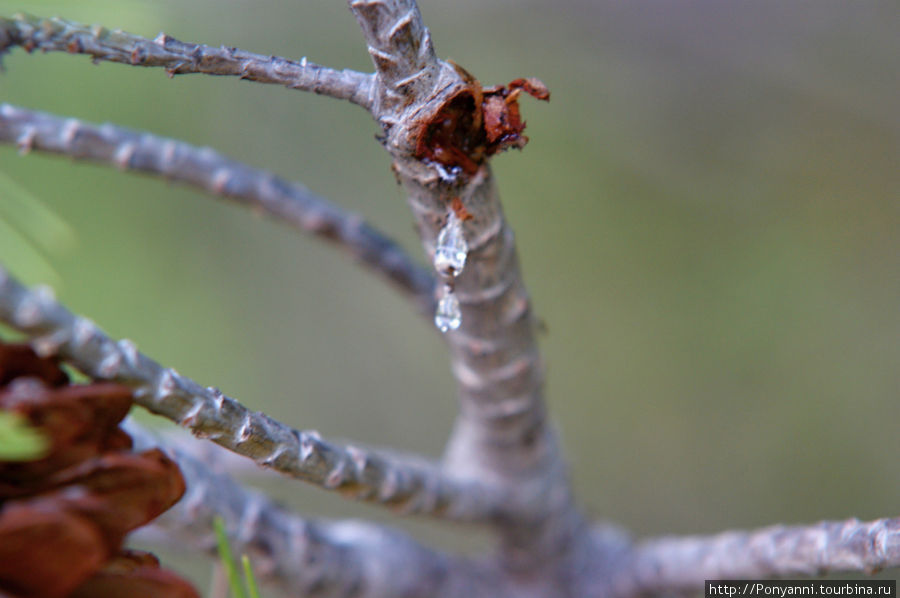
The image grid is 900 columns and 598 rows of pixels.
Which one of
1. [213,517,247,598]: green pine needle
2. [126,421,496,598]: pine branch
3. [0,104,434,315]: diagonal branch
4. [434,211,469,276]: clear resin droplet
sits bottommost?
[213,517,247,598]: green pine needle

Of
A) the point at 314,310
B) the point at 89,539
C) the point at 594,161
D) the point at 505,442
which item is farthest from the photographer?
the point at 314,310

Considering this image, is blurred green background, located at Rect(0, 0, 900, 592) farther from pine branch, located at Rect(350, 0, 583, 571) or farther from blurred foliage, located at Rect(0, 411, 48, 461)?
blurred foliage, located at Rect(0, 411, 48, 461)

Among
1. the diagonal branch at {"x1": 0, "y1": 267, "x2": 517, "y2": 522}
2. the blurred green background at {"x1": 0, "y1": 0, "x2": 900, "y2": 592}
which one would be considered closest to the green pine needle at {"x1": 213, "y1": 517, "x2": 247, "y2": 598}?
the diagonal branch at {"x1": 0, "y1": 267, "x2": 517, "y2": 522}

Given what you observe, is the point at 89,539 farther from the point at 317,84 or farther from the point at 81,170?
the point at 81,170

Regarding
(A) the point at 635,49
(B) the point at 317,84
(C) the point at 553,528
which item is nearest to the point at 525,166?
(A) the point at 635,49

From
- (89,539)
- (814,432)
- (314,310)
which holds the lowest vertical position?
(89,539)

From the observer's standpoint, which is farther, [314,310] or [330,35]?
[314,310]

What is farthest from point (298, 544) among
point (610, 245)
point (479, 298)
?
point (610, 245)

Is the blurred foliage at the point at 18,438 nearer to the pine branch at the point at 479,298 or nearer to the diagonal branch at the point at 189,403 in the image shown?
the diagonal branch at the point at 189,403
